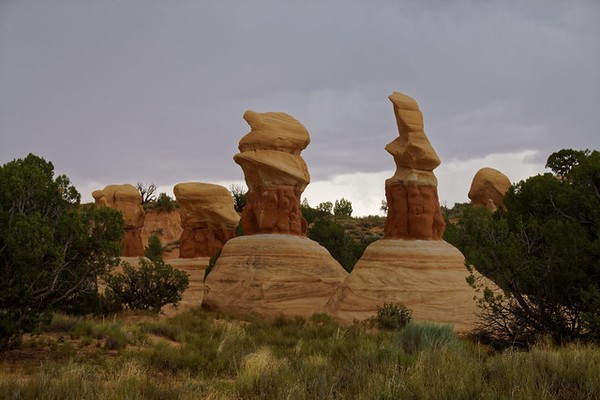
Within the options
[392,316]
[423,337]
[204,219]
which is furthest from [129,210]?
[423,337]

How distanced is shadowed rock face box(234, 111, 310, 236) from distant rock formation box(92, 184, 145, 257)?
16954 mm

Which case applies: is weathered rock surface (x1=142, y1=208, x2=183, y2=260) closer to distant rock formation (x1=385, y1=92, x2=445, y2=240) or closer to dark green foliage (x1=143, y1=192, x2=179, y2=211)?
dark green foliage (x1=143, y1=192, x2=179, y2=211)

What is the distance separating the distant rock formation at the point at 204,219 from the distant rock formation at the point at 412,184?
14.5 meters

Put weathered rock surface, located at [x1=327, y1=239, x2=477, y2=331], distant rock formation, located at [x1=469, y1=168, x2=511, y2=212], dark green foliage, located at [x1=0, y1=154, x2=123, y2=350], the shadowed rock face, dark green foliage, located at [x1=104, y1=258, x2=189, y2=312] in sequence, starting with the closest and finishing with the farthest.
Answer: dark green foliage, located at [x1=0, y1=154, x2=123, y2=350] → weathered rock surface, located at [x1=327, y1=239, x2=477, y2=331] → dark green foliage, located at [x1=104, y1=258, x2=189, y2=312] → the shadowed rock face → distant rock formation, located at [x1=469, y1=168, x2=511, y2=212]

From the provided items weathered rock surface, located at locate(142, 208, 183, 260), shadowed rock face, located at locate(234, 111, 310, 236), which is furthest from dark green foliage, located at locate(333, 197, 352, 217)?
shadowed rock face, located at locate(234, 111, 310, 236)

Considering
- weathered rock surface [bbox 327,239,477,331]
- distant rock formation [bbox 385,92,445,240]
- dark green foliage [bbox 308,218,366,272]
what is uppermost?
distant rock formation [bbox 385,92,445,240]

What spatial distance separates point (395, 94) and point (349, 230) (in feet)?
110

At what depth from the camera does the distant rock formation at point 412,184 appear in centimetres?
2206

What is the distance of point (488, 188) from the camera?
1410 inches

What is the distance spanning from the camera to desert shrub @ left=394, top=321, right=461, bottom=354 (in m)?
12.0

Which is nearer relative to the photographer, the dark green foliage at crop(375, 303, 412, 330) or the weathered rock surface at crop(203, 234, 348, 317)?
the dark green foliage at crop(375, 303, 412, 330)

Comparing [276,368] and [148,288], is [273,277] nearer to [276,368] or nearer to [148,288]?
[148,288]

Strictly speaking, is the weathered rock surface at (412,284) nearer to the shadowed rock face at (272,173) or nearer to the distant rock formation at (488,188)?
the shadowed rock face at (272,173)

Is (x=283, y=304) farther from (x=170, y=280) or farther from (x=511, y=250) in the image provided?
(x=511, y=250)
